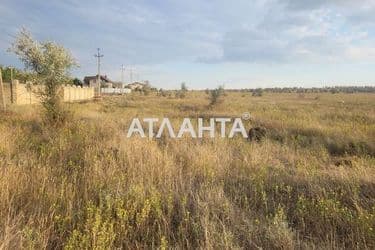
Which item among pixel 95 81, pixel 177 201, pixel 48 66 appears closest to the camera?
pixel 177 201

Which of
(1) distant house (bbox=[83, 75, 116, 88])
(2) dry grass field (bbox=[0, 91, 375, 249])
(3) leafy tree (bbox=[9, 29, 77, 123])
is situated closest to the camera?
(2) dry grass field (bbox=[0, 91, 375, 249])

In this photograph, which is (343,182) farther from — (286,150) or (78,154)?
(78,154)

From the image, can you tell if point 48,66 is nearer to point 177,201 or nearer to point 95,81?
point 177,201

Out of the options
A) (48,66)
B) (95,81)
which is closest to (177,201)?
(48,66)

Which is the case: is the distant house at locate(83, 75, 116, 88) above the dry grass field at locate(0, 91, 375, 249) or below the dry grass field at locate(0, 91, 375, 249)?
above

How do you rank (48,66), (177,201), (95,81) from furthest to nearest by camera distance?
(95,81) → (48,66) → (177,201)

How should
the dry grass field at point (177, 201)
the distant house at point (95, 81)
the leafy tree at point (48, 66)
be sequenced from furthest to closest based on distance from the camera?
the distant house at point (95, 81) → the leafy tree at point (48, 66) → the dry grass field at point (177, 201)

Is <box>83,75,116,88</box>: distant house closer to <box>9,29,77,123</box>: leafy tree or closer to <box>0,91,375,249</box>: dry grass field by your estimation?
<box>9,29,77,123</box>: leafy tree

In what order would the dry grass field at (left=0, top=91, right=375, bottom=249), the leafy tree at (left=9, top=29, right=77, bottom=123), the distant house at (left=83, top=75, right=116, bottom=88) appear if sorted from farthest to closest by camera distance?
1. the distant house at (left=83, top=75, right=116, bottom=88)
2. the leafy tree at (left=9, top=29, right=77, bottom=123)
3. the dry grass field at (left=0, top=91, right=375, bottom=249)

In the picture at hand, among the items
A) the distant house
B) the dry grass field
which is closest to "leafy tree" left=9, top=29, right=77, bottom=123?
the dry grass field

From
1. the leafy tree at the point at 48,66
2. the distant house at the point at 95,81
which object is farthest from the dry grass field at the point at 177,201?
the distant house at the point at 95,81

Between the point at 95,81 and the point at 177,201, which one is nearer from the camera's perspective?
the point at 177,201

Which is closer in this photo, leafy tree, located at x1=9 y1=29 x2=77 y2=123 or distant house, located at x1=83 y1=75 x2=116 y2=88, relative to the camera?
leafy tree, located at x1=9 y1=29 x2=77 y2=123

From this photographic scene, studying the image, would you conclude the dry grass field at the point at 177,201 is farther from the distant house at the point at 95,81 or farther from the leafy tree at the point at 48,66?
the distant house at the point at 95,81
